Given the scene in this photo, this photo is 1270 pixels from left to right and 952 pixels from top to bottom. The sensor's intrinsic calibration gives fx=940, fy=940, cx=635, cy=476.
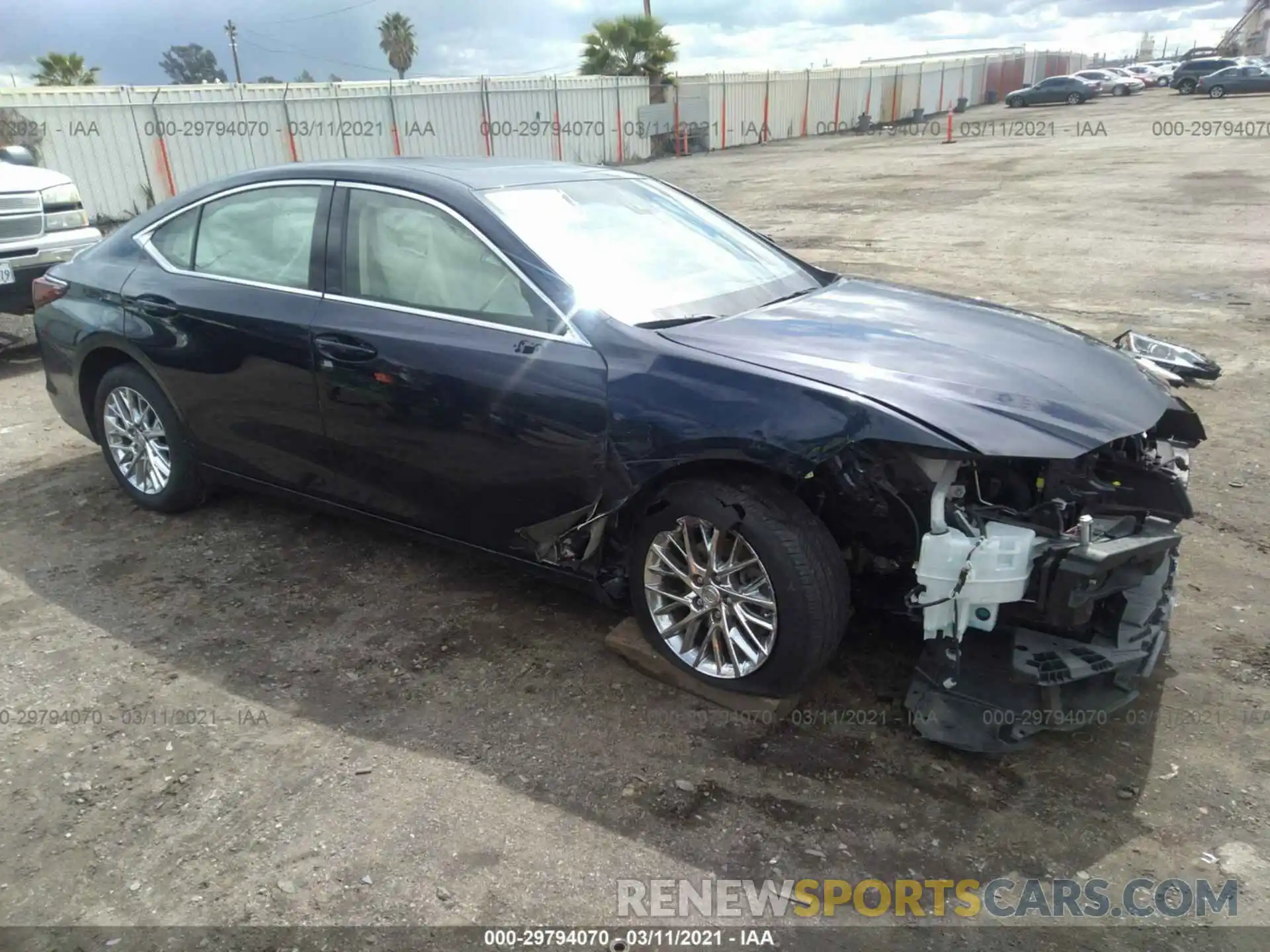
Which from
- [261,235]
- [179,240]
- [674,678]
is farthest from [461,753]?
[179,240]

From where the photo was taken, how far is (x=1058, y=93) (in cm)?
4475

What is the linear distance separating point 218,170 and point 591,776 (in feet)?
63.4

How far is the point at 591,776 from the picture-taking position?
2.84m

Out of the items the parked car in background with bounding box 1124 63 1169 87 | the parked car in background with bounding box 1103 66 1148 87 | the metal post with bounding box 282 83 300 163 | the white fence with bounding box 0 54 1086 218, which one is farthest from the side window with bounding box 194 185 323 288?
the parked car in background with bounding box 1124 63 1169 87

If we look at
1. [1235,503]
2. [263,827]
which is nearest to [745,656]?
[263,827]

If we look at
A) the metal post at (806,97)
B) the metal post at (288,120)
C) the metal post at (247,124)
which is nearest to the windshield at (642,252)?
the metal post at (247,124)

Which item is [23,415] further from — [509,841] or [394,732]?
[509,841]

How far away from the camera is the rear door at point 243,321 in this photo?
3816 millimetres

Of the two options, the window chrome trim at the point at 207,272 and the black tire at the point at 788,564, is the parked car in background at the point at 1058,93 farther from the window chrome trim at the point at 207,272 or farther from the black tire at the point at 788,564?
the black tire at the point at 788,564

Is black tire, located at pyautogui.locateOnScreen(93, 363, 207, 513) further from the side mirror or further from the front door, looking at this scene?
the side mirror

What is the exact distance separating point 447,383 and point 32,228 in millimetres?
6099

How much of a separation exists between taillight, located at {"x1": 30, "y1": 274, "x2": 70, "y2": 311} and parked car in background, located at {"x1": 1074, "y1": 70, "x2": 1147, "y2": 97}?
167ft

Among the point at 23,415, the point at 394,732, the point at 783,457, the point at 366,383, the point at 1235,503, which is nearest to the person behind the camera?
the point at 783,457

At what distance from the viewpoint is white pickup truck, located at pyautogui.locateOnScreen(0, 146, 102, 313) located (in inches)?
288
